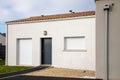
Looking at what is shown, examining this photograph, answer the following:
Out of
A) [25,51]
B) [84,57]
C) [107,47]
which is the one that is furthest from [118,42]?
[25,51]

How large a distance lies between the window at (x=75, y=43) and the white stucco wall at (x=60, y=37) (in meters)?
0.31

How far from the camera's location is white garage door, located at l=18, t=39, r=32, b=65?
2149 cm

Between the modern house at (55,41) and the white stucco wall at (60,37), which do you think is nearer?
the white stucco wall at (60,37)

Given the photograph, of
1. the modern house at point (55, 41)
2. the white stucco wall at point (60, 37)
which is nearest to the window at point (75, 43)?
the modern house at point (55, 41)

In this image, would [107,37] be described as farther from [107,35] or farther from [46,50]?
[46,50]

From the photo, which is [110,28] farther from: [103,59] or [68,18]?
[68,18]

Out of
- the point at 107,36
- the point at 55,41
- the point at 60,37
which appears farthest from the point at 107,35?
the point at 55,41

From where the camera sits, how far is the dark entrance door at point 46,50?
805 inches

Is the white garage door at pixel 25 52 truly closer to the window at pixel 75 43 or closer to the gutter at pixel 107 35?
the window at pixel 75 43

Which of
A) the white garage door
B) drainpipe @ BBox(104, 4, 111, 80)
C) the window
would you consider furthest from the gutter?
the white garage door

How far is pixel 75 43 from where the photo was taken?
19.2 meters

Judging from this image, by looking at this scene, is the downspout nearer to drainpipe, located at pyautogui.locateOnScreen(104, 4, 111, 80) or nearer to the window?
drainpipe, located at pyautogui.locateOnScreen(104, 4, 111, 80)

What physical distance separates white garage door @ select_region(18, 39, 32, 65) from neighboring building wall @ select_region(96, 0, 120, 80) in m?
9.55

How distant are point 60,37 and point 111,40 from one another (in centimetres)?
730
